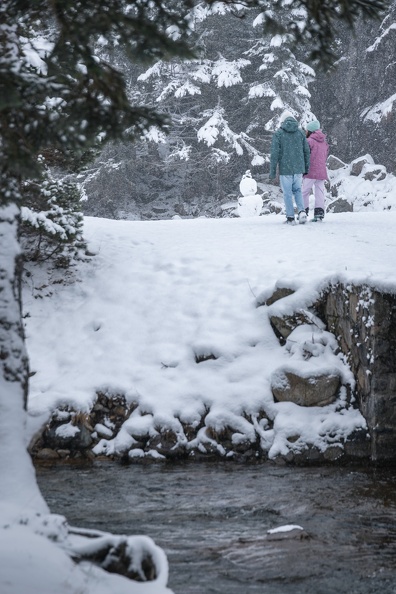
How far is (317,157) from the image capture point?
1289 centimetres

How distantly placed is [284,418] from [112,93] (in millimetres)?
4917

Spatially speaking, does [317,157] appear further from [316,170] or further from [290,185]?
[290,185]

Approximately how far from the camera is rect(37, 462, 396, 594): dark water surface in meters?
4.41

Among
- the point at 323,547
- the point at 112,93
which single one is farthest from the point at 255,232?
the point at 112,93

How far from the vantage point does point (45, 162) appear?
913cm

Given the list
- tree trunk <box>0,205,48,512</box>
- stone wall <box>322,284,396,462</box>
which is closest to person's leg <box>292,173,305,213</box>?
stone wall <box>322,284,396,462</box>

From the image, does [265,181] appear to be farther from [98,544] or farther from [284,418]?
[98,544]

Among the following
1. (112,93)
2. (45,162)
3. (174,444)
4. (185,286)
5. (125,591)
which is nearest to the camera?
(125,591)

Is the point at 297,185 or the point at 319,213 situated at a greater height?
the point at 297,185

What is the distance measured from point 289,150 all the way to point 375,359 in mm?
5956

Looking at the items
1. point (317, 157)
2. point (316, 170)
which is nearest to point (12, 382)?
point (316, 170)

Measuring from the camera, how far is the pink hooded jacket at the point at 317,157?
12.9m

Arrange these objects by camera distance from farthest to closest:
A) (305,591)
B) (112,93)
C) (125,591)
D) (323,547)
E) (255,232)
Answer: (255,232), (323,547), (305,591), (112,93), (125,591)

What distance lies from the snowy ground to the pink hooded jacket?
1863mm
